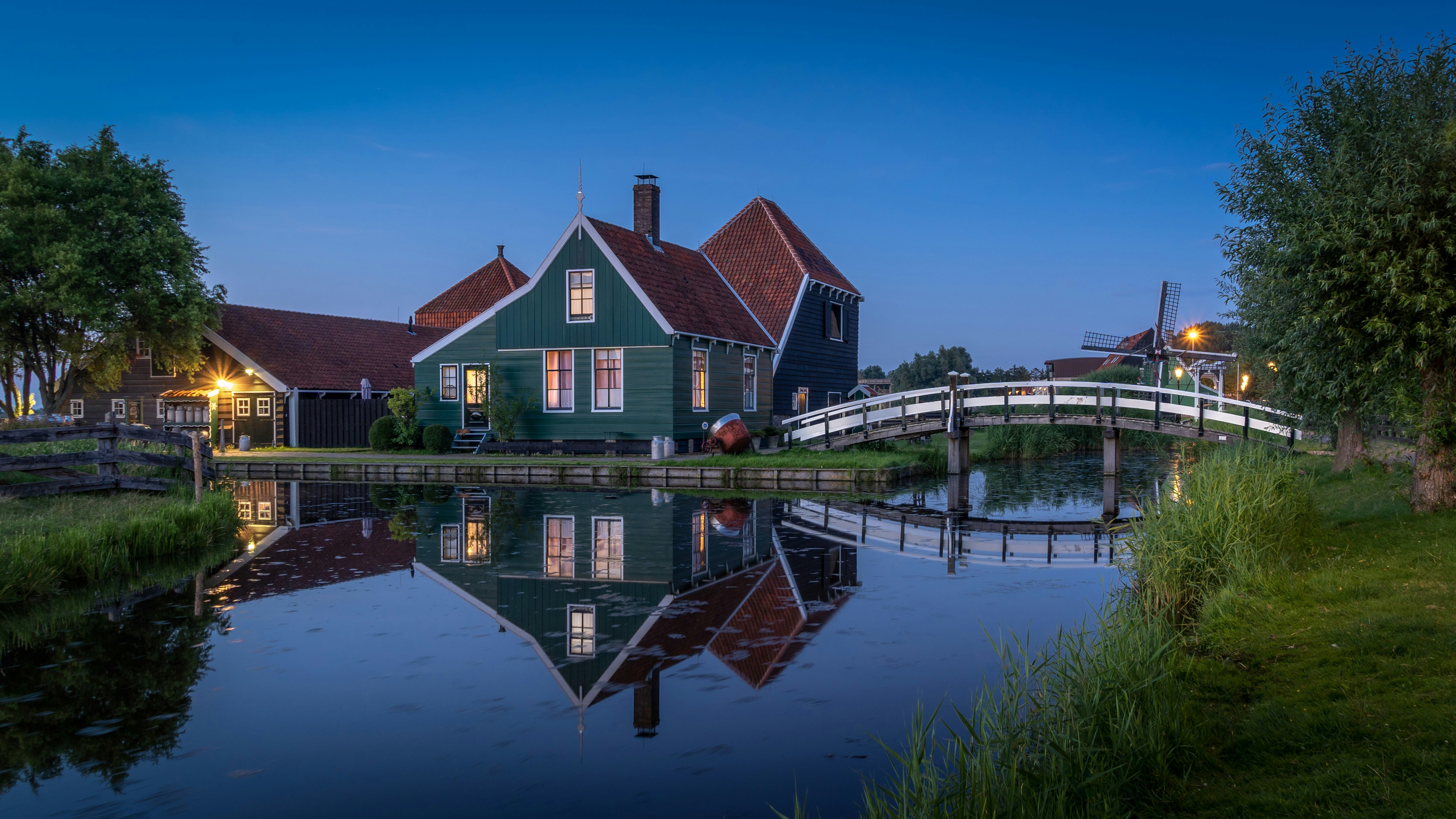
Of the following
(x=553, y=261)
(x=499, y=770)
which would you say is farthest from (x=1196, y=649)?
(x=553, y=261)

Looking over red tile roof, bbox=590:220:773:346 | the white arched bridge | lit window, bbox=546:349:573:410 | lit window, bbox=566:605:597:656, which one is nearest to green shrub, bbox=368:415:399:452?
lit window, bbox=546:349:573:410

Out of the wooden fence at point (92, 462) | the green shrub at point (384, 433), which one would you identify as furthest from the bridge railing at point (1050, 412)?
the wooden fence at point (92, 462)

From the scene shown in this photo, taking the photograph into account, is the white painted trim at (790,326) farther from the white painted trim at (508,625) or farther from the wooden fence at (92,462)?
the white painted trim at (508,625)

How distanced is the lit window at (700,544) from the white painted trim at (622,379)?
9352 mm

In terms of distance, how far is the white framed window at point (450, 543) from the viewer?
1269 centimetres

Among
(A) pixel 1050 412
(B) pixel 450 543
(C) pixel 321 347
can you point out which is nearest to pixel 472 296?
(C) pixel 321 347

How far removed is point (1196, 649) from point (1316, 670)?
3.65 ft

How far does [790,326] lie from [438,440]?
39.6 ft

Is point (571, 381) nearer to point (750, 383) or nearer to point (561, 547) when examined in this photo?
point (750, 383)

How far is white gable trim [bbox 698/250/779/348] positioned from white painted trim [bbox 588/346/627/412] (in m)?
6.80

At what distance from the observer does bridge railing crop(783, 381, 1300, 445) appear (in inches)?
826

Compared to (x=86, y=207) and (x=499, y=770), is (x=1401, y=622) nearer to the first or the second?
(x=499, y=770)

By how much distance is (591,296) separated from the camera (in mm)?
26438

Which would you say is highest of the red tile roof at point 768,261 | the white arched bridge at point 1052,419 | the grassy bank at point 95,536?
the red tile roof at point 768,261
